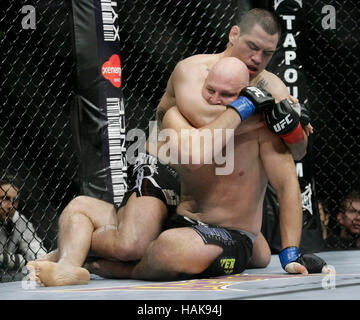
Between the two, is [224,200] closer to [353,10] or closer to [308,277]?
[308,277]

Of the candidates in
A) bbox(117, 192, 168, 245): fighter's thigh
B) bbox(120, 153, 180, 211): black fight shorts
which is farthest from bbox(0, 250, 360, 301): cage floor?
bbox(120, 153, 180, 211): black fight shorts

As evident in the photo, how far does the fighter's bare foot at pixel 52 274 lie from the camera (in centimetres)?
160

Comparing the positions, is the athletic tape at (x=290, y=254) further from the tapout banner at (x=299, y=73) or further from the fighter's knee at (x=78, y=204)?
the tapout banner at (x=299, y=73)

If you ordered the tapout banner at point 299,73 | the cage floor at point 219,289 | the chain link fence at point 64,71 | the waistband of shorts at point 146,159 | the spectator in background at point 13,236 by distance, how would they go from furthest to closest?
the chain link fence at point 64,71 < the tapout banner at point 299,73 < the spectator in background at point 13,236 < the waistband of shorts at point 146,159 < the cage floor at point 219,289

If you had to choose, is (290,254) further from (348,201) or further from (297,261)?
(348,201)

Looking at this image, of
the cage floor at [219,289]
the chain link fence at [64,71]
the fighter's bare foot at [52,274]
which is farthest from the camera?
the chain link fence at [64,71]

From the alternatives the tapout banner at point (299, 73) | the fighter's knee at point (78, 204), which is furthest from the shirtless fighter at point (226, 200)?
the tapout banner at point (299, 73)

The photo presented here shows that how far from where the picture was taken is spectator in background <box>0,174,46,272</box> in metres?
2.33

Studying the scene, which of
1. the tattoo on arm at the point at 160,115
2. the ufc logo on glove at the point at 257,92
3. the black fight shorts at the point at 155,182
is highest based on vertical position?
the ufc logo on glove at the point at 257,92

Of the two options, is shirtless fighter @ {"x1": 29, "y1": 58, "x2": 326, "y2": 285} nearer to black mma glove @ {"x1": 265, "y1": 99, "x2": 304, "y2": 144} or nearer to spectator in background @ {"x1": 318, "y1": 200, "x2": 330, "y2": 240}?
black mma glove @ {"x1": 265, "y1": 99, "x2": 304, "y2": 144}

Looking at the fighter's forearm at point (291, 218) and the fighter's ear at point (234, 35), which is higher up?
the fighter's ear at point (234, 35)

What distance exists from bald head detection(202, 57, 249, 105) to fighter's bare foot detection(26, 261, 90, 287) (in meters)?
0.59

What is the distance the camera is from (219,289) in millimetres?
1430

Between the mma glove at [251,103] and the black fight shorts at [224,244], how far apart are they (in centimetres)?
32
